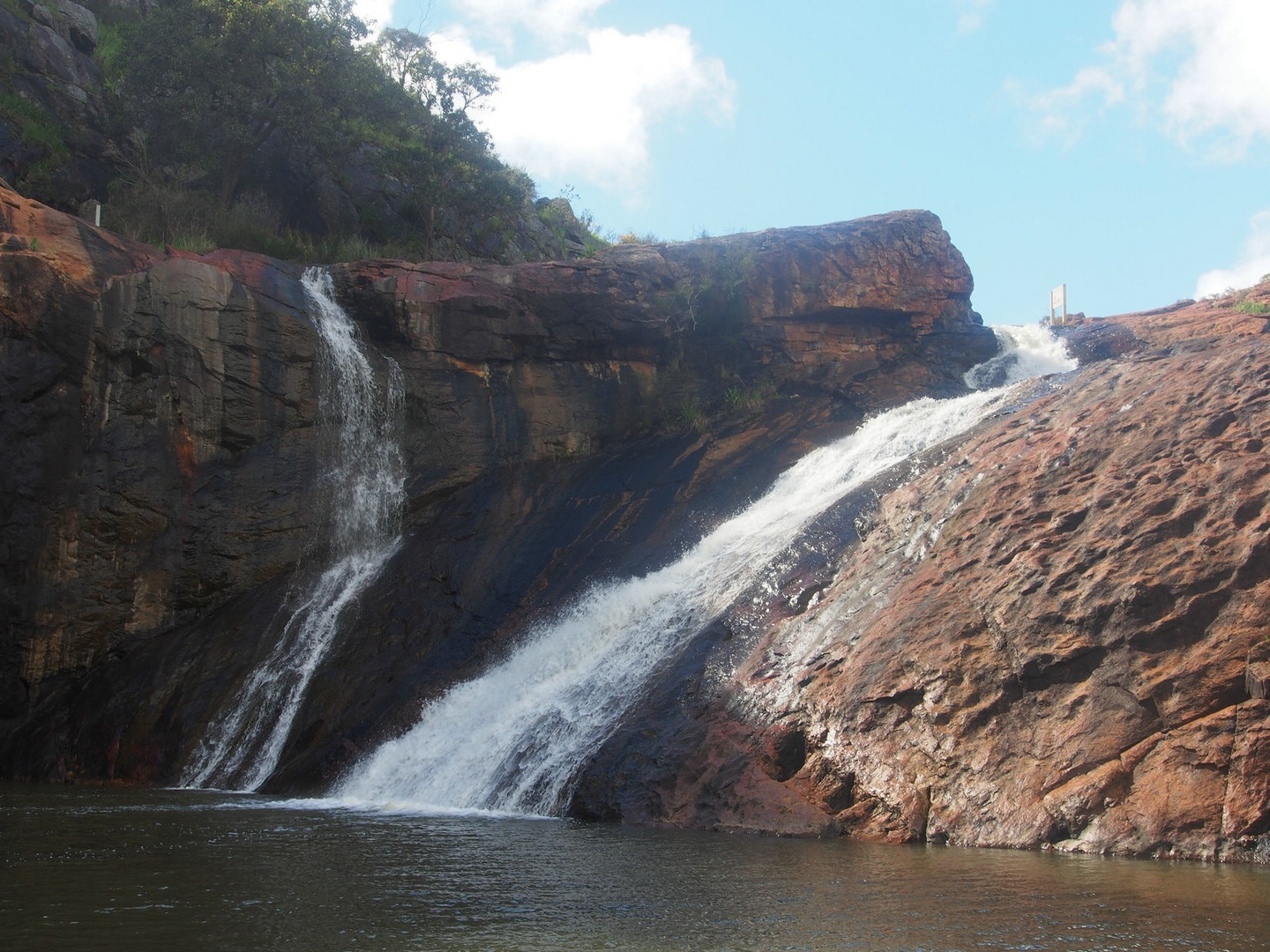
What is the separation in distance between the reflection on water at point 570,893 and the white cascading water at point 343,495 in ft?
28.4

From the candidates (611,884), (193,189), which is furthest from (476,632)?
(193,189)

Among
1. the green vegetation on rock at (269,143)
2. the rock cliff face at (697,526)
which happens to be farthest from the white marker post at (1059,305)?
the green vegetation on rock at (269,143)

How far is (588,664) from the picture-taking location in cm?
1834

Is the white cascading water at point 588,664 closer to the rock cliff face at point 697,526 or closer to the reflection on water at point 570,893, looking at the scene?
the rock cliff face at point 697,526

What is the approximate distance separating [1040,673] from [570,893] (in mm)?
6864

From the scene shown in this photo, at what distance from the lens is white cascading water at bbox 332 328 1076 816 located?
Answer: 15.7m

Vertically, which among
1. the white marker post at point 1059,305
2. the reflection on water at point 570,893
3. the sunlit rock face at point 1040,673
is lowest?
the reflection on water at point 570,893

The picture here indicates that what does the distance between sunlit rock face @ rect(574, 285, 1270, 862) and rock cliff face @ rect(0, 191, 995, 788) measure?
6.91 metres

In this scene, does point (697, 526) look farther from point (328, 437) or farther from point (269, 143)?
point (269, 143)

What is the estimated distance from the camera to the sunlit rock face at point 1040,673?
37.0ft

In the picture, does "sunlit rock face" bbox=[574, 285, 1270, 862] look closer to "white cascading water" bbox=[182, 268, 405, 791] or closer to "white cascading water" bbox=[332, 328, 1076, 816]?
"white cascading water" bbox=[332, 328, 1076, 816]

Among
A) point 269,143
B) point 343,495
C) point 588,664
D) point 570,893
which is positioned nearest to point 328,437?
point 343,495

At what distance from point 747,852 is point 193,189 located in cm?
2735

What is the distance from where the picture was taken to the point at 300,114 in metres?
31.7
